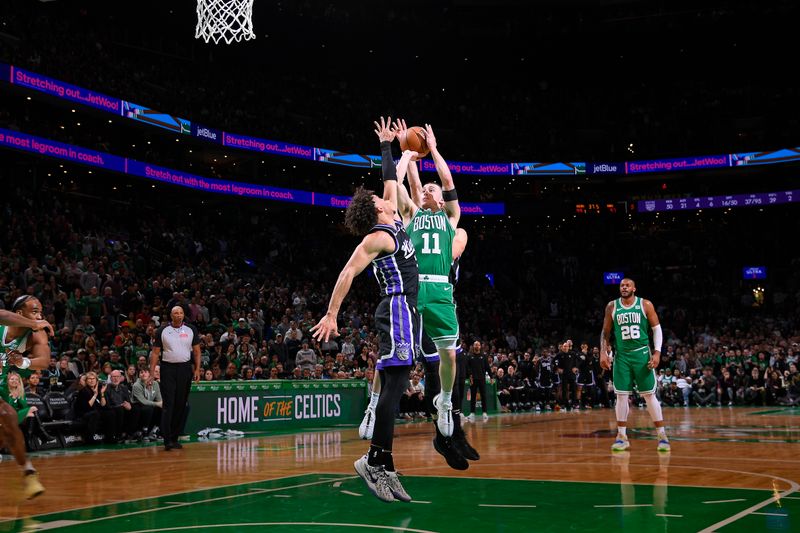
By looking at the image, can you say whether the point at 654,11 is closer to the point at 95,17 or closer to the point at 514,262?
the point at 514,262

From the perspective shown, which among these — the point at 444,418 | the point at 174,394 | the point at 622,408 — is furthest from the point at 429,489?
the point at 174,394

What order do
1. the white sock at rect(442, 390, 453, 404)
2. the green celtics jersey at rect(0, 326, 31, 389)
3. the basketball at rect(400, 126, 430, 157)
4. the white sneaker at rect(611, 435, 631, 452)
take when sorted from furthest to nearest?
the white sneaker at rect(611, 435, 631, 452), the basketball at rect(400, 126, 430, 157), the white sock at rect(442, 390, 453, 404), the green celtics jersey at rect(0, 326, 31, 389)

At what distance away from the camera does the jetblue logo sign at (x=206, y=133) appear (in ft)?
105

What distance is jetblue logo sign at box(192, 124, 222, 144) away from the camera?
3206 centimetres

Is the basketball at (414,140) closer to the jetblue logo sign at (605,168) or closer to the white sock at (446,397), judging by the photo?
the white sock at (446,397)

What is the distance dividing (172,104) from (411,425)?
2083cm

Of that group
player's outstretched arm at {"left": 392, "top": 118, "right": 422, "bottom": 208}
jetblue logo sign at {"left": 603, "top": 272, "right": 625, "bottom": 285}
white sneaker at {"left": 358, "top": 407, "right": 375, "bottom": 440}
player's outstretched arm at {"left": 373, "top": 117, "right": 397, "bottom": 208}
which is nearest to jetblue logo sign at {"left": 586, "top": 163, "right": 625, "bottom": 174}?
jetblue logo sign at {"left": 603, "top": 272, "right": 625, "bottom": 285}

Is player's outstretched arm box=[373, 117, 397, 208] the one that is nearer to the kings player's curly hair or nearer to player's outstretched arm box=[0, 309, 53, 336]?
the kings player's curly hair

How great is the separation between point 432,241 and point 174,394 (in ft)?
19.3

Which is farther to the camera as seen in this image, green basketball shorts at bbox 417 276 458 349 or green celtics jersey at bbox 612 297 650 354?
green celtics jersey at bbox 612 297 650 354

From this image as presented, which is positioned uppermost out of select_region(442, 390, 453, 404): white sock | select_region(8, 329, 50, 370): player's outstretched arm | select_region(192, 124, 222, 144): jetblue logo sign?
select_region(192, 124, 222, 144): jetblue logo sign

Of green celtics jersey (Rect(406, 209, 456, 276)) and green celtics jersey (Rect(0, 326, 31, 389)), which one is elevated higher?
green celtics jersey (Rect(406, 209, 456, 276))

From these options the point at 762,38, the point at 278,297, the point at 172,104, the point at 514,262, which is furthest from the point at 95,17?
the point at 762,38

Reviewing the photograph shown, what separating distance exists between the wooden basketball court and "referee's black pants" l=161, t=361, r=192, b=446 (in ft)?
1.38
